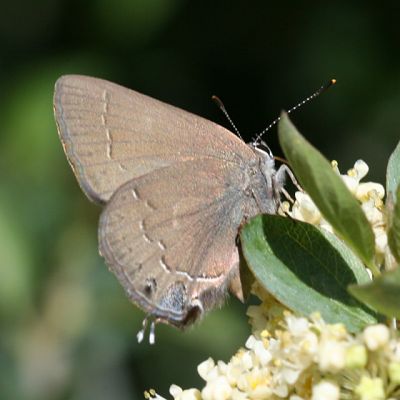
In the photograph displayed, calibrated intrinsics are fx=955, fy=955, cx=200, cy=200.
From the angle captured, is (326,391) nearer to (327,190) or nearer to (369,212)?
(327,190)

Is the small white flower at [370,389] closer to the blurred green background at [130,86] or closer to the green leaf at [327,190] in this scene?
the green leaf at [327,190]

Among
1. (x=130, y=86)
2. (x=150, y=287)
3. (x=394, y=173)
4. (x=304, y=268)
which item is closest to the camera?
(x=304, y=268)

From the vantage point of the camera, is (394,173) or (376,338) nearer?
(376,338)

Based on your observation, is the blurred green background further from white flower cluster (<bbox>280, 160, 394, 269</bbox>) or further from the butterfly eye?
white flower cluster (<bbox>280, 160, 394, 269</bbox>)

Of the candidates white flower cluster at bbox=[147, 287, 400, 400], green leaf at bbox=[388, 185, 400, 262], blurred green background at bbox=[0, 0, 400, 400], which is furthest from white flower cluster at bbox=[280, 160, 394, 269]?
blurred green background at bbox=[0, 0, 400, 400]

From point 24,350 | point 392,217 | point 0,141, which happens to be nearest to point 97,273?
point 24,350

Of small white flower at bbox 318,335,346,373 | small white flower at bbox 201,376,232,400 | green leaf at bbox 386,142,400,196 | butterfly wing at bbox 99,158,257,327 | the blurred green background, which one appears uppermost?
green leaf at bbox 386,142,400,196

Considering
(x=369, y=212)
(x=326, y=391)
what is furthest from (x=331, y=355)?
(x=369, y=212)

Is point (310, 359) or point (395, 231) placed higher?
point (395, 231)
